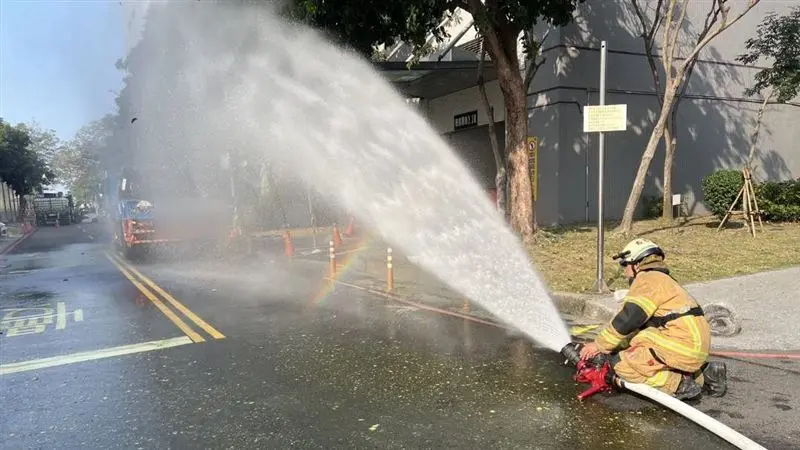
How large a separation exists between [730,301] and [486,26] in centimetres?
649

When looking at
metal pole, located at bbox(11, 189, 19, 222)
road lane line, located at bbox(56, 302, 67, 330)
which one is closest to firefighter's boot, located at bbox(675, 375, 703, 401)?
road lane line, located at bbox(56, 302, 67, 330)

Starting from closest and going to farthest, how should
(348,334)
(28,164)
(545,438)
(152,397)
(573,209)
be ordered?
(545,438)
(152,397)
(348,334)
(573,209)
(28,164)

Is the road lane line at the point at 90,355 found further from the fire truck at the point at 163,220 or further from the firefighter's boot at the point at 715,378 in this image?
the fire truck at the point at 163,220

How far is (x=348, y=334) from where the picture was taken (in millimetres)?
6680

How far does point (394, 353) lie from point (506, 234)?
845cm

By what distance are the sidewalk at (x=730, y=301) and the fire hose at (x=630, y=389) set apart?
2.02 metres

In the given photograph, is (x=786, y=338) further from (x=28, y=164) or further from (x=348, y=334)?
(x=28, y=164)

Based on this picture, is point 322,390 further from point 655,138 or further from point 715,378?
point 655,138

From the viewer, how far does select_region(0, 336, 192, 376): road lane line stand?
5.73 meters

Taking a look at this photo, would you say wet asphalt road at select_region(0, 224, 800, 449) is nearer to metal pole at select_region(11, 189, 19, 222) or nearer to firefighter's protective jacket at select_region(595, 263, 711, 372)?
firefighter's protective jacket at select_region(595, 263, 711, 372)

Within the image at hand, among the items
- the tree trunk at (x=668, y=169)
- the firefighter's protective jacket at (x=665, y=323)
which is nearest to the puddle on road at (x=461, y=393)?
the firefighter's protective jacket at (x=665, y=323)

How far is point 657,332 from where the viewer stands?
4.04 meters

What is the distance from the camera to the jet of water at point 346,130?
39.4ft

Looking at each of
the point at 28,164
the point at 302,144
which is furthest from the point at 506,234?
the point at 28,164
